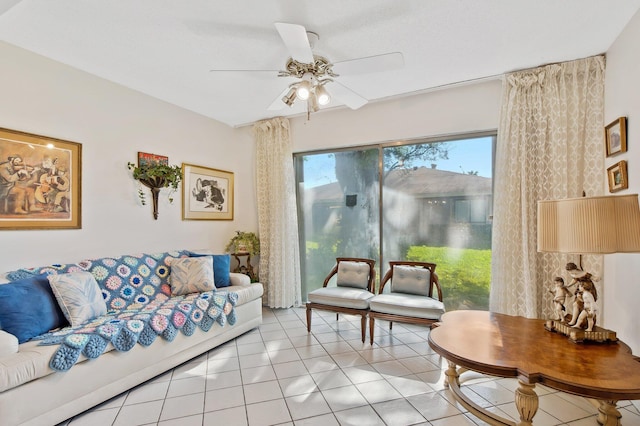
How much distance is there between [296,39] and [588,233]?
203cm

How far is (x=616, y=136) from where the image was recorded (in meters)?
2.31

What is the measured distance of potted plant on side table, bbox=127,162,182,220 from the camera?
3.31 meters

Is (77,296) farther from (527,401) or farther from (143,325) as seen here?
(527,401)

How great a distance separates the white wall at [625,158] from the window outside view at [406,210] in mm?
989

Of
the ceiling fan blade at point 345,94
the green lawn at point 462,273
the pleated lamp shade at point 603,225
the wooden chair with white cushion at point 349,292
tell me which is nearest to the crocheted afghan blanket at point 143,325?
the wooden chair with white cushion at point 349,292

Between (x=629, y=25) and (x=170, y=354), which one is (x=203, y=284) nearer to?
(x=170, y=354)

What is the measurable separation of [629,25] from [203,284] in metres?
4.18

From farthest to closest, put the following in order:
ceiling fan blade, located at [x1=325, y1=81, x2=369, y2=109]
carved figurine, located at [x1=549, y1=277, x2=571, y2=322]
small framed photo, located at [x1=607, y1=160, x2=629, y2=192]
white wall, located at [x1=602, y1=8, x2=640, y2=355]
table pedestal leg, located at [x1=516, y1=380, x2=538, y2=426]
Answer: ceiling fan blade, located at [x1=325, y1=81, x2=369, y2=109]
small framed photo, located at [x1=607, y1=160, x2=629, y2=192]
white wall, located at [x1=602, y1=8, x2=640, y2=355]
carved figurine, located at [x1=549, y1=277, x2=571, y2=322]
table pedestal leg, located at [x1=516, y1=380, x2=538, y2=426]

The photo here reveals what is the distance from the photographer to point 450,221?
3496 mm

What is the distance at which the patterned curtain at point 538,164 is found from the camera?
8.73 feet

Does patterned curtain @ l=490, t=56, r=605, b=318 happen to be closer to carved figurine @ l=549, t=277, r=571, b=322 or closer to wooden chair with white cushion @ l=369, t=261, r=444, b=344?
wooden chair with white cushion @ l=369, t=261, r=444, b=344

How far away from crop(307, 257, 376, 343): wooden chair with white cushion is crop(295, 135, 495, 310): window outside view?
1.32 feet

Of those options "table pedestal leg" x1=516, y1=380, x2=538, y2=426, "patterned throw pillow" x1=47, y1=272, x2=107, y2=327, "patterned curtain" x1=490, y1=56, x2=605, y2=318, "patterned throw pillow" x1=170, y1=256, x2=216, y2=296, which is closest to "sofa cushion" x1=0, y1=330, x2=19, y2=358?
"patterned throw pillow" x1=47, y1=272, x2=107, y2=327

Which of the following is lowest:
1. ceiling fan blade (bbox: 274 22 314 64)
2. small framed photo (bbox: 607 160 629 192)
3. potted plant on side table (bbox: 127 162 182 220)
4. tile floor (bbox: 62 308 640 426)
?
tile floor (bbox: 62 308 640 426)
